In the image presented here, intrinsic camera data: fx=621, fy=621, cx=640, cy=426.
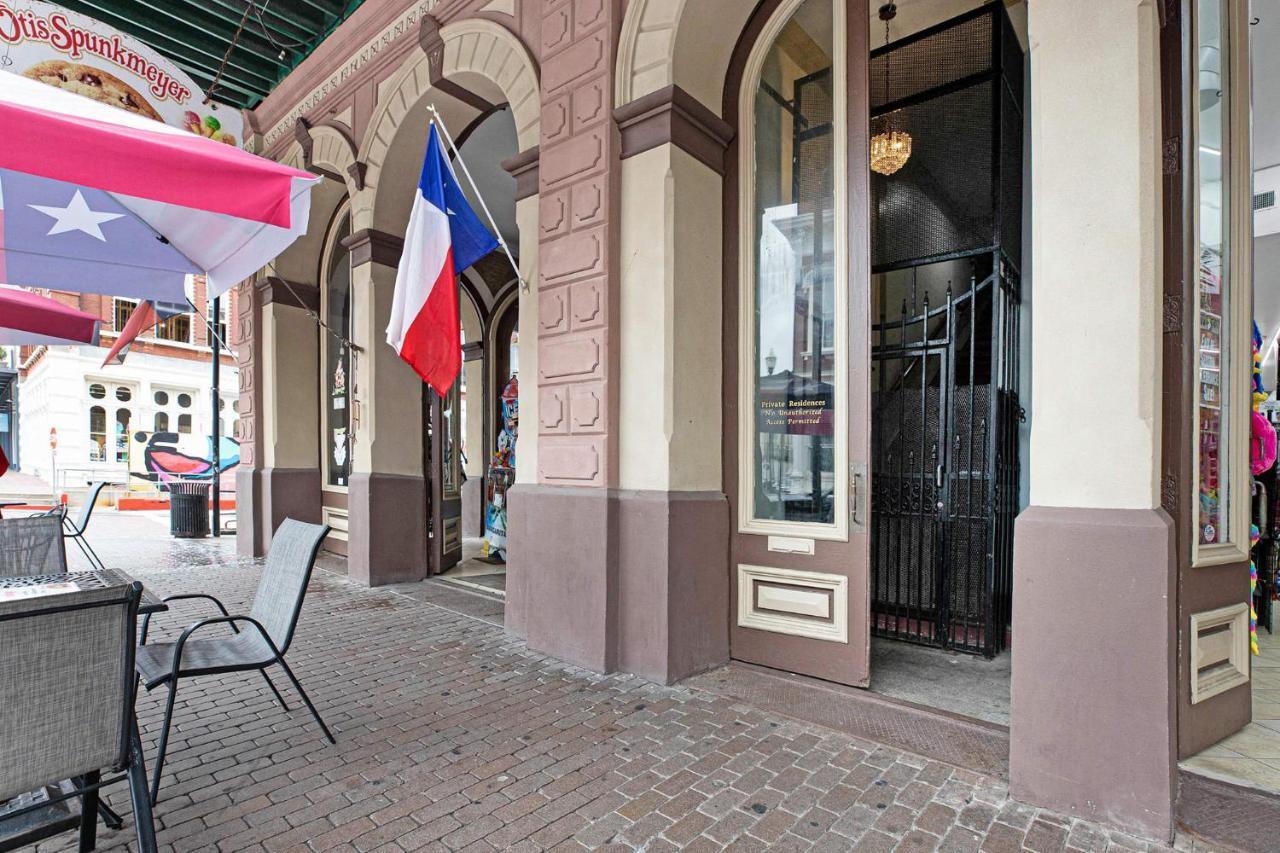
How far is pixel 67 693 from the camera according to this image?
192cm

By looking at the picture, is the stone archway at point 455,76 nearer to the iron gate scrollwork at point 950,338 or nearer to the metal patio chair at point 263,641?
the iron gate scrollwork at point 950,338

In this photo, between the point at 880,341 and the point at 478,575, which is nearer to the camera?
the point at 880,341

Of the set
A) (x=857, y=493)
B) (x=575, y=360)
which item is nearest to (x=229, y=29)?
(x=575, y=360)

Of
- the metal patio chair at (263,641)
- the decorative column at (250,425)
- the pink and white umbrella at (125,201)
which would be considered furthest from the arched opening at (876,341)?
the decorative column at (250,425)

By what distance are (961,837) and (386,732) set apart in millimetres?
2812

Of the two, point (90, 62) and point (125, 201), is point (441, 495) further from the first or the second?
point (90, 62)

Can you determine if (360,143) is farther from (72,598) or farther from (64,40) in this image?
(72,598)

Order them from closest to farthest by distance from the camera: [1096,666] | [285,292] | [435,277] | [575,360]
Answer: [1096,666]
[575,360]
[435,277]
[285,292]

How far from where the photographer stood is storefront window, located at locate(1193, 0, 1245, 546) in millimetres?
3113

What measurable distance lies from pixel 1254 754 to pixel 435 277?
5.83m

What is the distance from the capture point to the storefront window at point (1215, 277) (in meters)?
3.11

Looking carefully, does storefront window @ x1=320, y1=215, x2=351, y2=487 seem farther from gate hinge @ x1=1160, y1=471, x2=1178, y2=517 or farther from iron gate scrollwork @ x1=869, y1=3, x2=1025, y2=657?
gate hinge @ x1=1160, y1=471, x2=1178, y2=517

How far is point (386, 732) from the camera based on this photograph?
3.38m

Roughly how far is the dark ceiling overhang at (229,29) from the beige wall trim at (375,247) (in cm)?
293
